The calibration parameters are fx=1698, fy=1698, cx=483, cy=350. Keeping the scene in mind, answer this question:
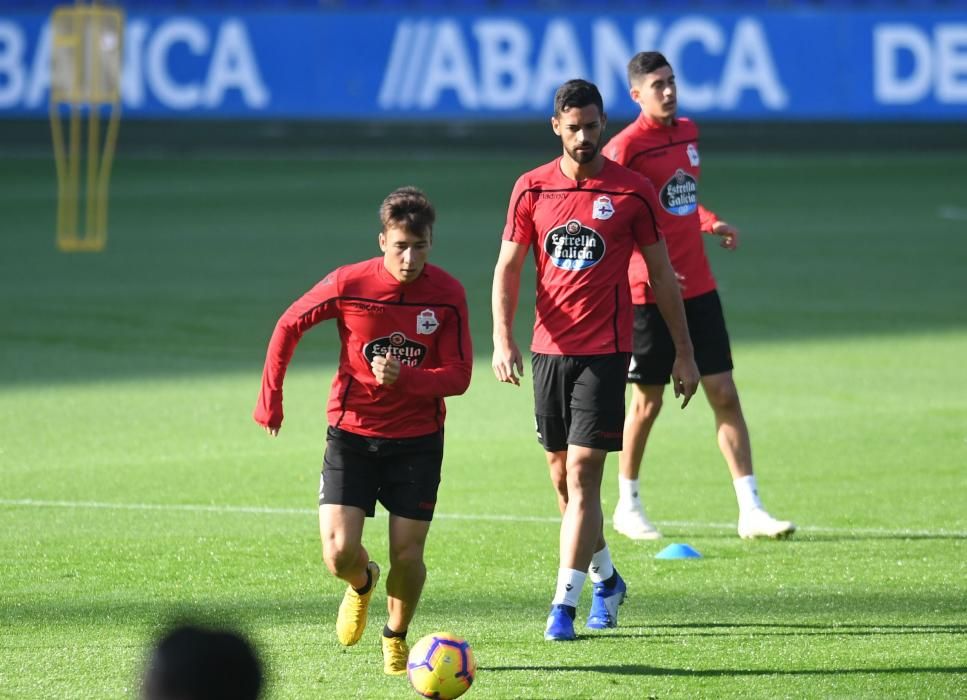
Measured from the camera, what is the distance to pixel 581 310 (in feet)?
22.9

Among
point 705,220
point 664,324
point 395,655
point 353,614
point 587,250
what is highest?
point 705,220

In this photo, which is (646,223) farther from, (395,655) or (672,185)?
(395,655)

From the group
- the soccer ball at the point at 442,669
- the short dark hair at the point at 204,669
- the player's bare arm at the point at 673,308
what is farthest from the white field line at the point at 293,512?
the short dark hair at the point at 204,669

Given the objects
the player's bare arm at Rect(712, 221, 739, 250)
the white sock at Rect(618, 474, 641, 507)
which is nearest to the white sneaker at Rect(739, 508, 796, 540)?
the white sock at Rect(618, 474, 641, 507)

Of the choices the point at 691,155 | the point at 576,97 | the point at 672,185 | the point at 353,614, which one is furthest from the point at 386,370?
the point at 691,155

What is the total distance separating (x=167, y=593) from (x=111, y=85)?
12847 millimetres

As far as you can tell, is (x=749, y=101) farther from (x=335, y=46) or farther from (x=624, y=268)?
(x=624, y=268)

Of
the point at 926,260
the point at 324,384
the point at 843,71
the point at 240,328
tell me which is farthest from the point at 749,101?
the point at 324,384

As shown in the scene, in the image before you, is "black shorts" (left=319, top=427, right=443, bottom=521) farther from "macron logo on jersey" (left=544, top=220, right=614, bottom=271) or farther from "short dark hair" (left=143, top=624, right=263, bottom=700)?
"short dark hair" (left=143, top=624, right=263, bottom=700)

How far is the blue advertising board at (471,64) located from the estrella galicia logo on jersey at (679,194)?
20.7 m

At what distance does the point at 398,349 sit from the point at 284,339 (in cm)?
44

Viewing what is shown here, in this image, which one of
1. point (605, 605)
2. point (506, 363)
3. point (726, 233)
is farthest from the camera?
point (726, 233)

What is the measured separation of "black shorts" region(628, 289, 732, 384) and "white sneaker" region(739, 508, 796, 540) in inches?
30.0

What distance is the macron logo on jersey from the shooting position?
22.9ft
